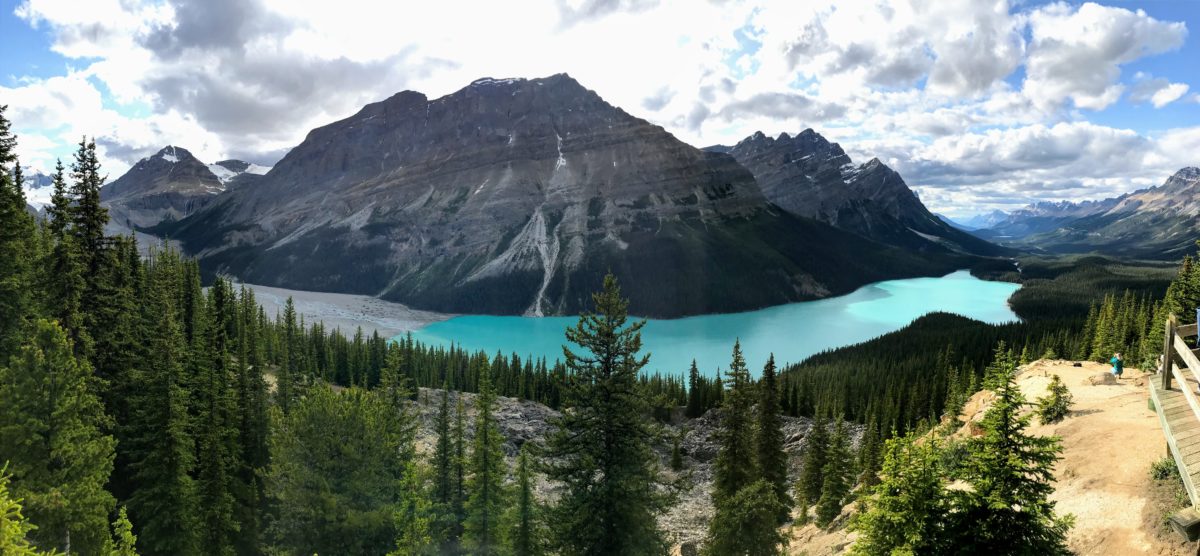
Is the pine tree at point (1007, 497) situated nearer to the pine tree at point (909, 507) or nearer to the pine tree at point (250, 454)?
the pine tree at point (909, 507)

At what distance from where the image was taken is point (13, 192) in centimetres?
2609

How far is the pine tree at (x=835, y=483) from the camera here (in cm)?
3850

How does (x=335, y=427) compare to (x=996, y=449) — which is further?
(x=335, y=427)

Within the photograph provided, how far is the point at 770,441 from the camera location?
148 feet

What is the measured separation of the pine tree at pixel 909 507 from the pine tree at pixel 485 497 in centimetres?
1849

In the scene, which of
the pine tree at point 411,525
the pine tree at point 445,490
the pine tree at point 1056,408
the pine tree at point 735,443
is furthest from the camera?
the pine tree at point 735,443

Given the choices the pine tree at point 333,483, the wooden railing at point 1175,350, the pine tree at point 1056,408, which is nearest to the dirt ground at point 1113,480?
the pine tree at point 1056,408

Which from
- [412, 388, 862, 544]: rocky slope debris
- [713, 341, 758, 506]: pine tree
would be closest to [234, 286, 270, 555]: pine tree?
[412, 388, 862, 544]: rocky slope debris

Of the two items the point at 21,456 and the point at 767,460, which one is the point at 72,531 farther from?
the point at 767,460

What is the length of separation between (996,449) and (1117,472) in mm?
10498

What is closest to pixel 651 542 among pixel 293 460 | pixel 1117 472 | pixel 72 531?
pixel 1117 472

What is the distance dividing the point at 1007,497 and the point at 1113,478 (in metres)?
10.3

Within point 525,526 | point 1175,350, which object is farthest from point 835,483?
point 1175,350

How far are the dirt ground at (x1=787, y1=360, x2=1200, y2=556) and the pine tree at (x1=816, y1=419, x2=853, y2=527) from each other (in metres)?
10.8
